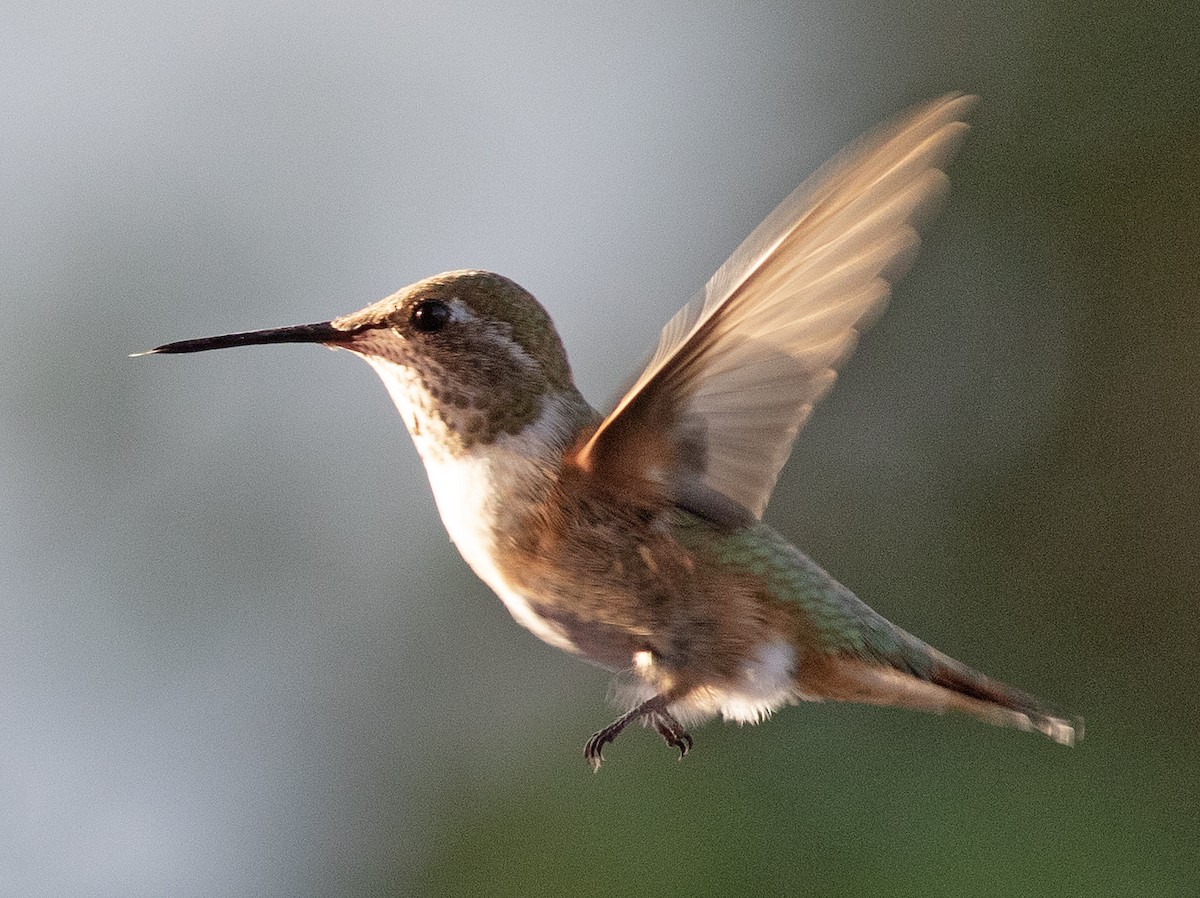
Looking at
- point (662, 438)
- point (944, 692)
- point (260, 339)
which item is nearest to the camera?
point (260, 339)

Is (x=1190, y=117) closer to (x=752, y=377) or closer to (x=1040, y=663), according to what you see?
(x=1040, y=663)

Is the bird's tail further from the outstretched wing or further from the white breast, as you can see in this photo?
the white breast

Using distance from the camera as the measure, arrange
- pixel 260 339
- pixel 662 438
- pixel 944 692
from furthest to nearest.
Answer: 1. pixel 944 692
2. pixel 662 438
3. pixel 260 339

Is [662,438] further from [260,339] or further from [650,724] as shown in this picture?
[260,339]

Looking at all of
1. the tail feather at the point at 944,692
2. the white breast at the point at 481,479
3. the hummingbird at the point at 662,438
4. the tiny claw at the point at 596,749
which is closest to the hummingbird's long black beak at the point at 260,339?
the hummingbird at the point at 662,438

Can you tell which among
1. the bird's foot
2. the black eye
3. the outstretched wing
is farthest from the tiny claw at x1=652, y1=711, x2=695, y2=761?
the black eye

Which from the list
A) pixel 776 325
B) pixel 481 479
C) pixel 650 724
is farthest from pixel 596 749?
pixel 776 325

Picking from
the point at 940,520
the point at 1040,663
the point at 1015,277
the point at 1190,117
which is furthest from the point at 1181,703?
the point at 1190,117

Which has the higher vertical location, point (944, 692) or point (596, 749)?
point (596, 749)

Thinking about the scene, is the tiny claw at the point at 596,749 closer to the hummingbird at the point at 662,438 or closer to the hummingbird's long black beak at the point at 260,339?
the hummingbird at the point at 662,438
